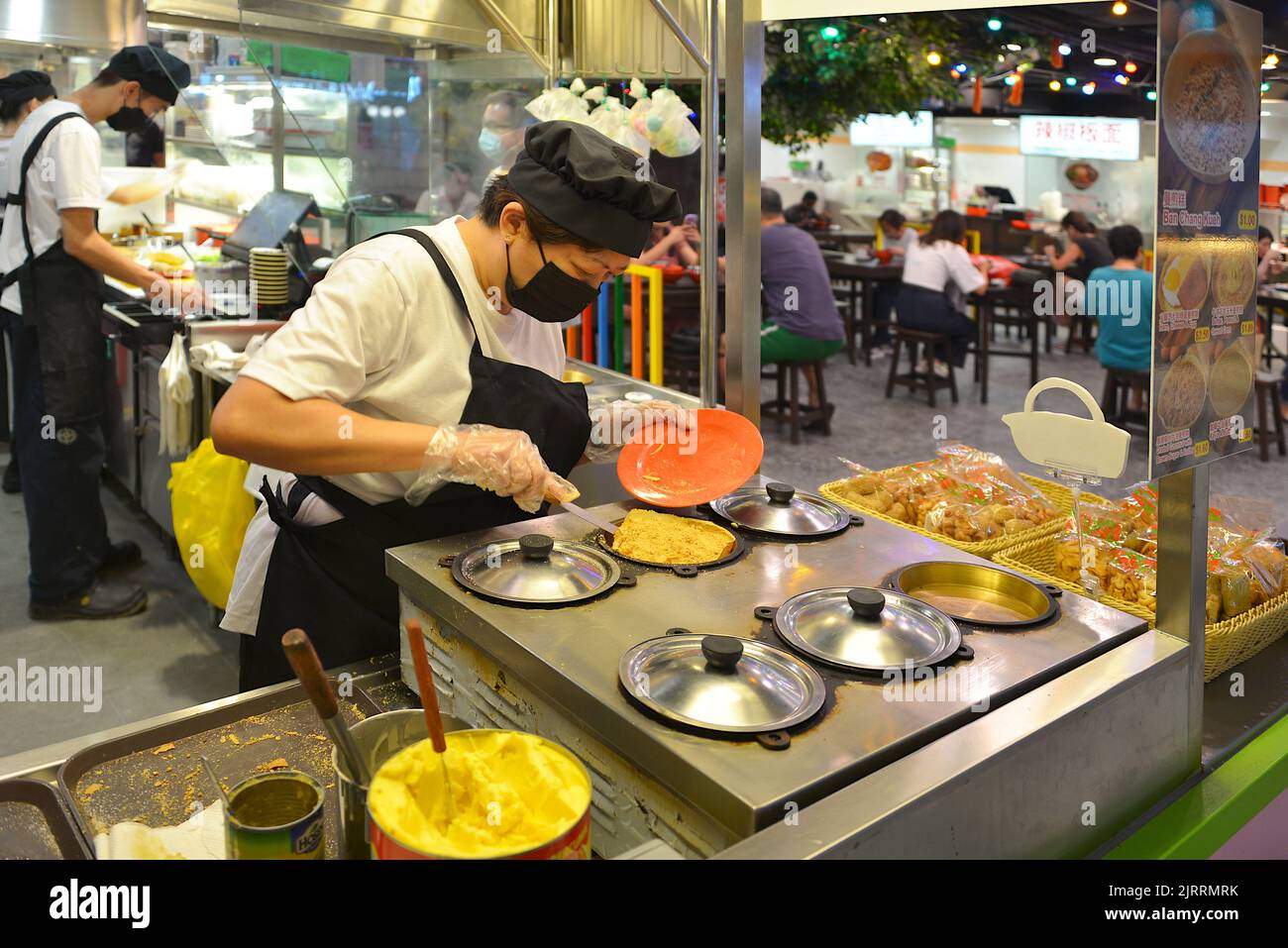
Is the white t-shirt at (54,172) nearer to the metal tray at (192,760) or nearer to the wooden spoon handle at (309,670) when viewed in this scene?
the metal tray at (192,760)

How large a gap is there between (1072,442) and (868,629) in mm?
513

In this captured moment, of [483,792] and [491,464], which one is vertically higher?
[491,464]

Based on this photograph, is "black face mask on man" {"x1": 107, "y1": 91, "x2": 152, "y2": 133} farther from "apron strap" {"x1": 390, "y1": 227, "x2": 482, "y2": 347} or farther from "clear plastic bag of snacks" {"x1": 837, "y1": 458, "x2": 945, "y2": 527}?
"clear plastic bag of snacks" {"x1": 837, "y1": 458, "x2": 945, "y2": 527}

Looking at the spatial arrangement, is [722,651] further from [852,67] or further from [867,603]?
[852,67]

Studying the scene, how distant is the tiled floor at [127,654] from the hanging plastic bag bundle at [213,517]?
324 millimetres

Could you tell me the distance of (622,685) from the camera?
129 centimetres

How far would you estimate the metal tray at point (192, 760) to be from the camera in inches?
56.3

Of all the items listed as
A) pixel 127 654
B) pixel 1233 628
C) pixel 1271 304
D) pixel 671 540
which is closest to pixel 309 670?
pixel 671 540

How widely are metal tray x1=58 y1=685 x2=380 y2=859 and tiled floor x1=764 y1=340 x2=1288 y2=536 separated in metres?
4.19

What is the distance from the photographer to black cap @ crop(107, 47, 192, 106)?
425cm

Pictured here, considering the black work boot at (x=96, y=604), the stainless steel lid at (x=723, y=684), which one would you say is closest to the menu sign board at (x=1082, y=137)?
the black work boot at (x=96, y=604)

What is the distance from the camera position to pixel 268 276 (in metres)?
4.70

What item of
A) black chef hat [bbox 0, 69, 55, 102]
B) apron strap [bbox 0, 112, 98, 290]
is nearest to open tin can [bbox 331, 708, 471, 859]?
apron strap [bbox 0, 112, 98, 290]
